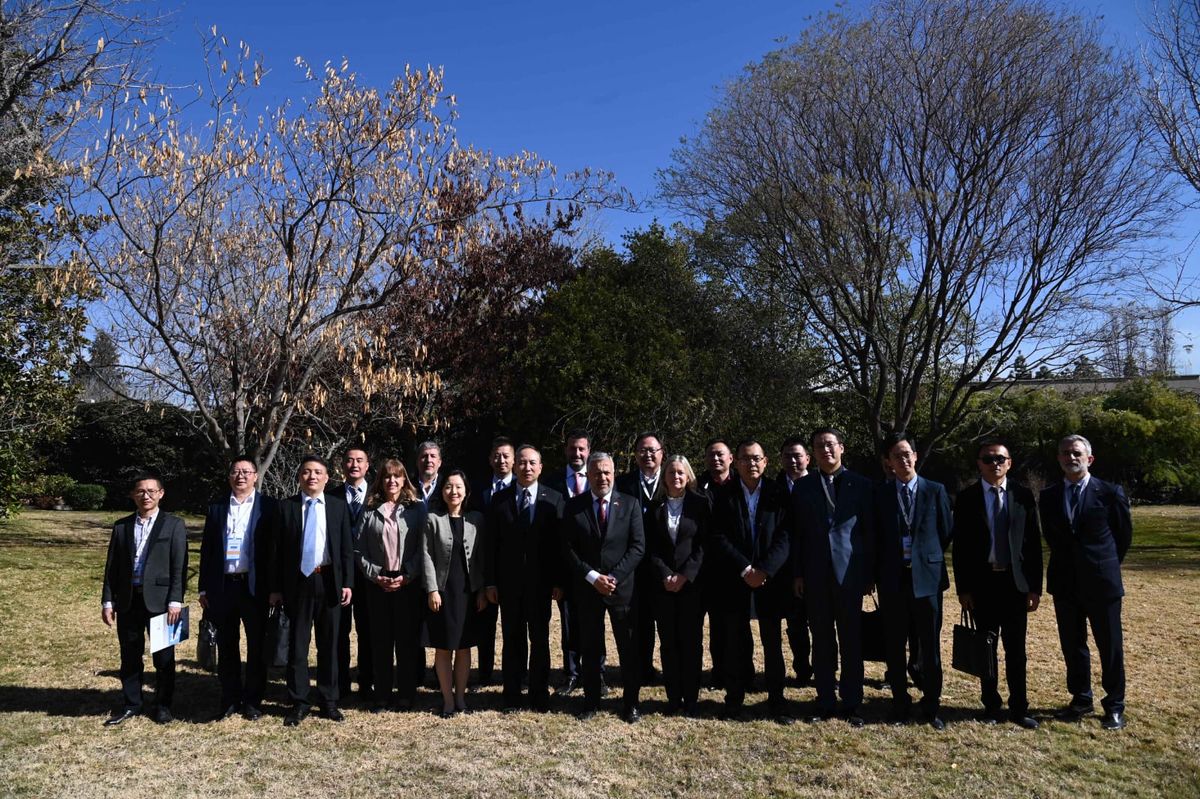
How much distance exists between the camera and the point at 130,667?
5508 millimetres

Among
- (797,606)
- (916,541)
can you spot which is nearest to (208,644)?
(797,606)

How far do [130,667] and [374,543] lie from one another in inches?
66.3

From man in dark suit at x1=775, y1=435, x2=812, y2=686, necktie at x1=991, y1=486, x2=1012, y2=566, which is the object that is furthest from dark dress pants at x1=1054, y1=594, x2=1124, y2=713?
man in dark suit at x1=775, y1=435, x2=812, y2=686

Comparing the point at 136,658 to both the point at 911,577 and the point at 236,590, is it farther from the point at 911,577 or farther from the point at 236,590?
the point at 911,577

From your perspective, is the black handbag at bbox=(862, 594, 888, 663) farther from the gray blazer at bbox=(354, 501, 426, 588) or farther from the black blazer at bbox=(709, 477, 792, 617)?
the gray blazer at bbox=(354, 501, 426, 588)

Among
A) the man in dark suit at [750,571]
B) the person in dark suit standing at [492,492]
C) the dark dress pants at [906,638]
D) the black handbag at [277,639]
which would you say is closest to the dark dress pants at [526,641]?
the person in dark suit standing at [492,492]

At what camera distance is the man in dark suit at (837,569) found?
534 cm

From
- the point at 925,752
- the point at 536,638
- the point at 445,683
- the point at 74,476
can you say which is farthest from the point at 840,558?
the point at 74,476

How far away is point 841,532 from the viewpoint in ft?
17.6

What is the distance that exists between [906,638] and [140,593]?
4.78 metres

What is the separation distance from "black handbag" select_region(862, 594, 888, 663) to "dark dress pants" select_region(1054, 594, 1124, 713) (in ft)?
3.63

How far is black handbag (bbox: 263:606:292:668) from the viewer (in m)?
5.40

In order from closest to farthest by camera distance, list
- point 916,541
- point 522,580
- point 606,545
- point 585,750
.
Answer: point 585,750, point 916,541, point 606,545, point 522,580

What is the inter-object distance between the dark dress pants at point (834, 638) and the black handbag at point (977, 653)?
59cm
